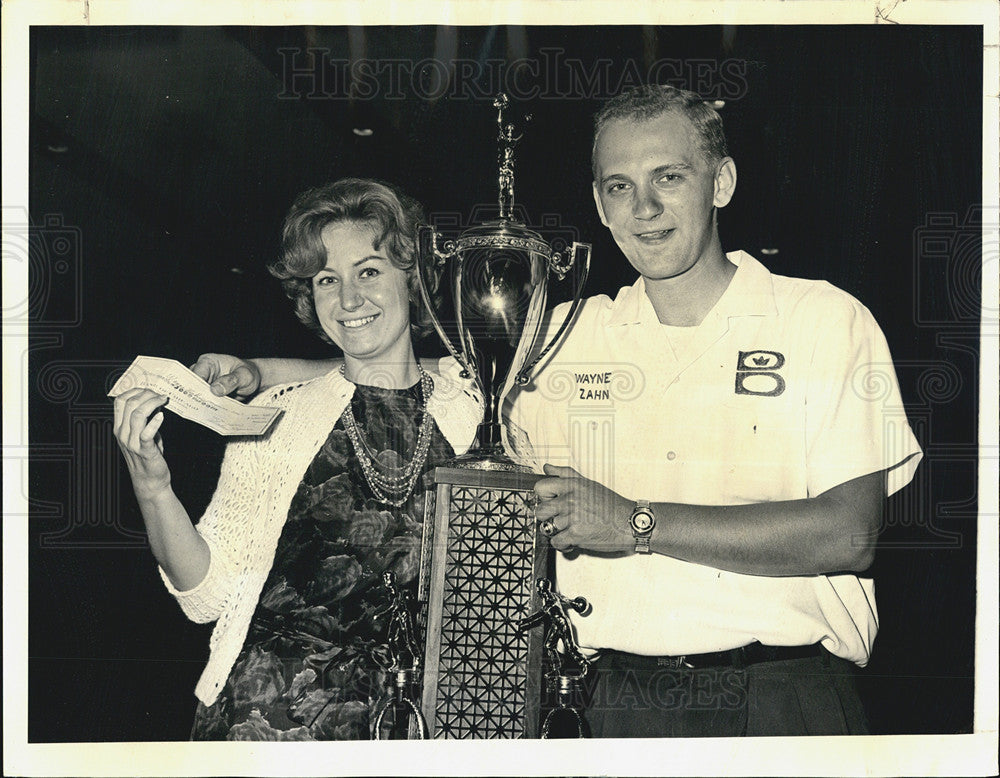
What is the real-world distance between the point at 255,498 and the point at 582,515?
2.46 feet

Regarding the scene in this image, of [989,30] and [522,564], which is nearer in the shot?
[522,564]

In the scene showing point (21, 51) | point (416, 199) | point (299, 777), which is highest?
point (21, 51)

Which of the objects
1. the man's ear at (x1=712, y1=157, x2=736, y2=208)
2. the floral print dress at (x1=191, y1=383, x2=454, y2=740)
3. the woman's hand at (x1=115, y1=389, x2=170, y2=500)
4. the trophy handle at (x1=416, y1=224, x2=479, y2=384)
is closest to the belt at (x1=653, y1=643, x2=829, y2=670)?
the floral print dress at (x1=191, y1=383, x2=454, y2=740)

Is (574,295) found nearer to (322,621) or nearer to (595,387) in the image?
(595,387)

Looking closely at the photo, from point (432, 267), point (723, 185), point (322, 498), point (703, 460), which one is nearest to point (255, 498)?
point (322, 498)

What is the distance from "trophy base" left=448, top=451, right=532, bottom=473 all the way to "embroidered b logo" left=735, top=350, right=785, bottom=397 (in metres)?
0.53

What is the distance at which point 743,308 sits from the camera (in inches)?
83.8

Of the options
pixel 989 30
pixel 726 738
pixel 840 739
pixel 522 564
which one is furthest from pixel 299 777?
pixel 989 30

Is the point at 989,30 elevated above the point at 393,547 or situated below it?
above

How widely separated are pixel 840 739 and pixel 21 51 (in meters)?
2.51

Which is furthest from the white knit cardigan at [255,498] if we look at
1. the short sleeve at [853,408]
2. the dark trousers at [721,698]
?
the short sleeve at [853,408]

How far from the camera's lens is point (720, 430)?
6.91 ft

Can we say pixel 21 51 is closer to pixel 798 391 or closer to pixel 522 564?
pixel 522 564

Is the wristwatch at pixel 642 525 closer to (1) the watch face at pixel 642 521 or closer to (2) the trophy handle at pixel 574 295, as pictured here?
(1) the watch face at pixel 642 521
